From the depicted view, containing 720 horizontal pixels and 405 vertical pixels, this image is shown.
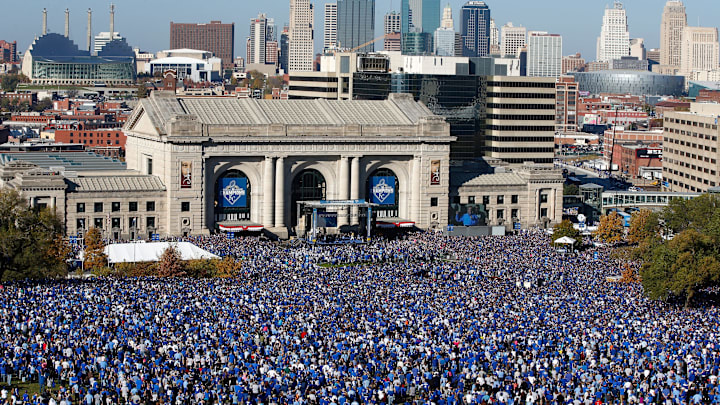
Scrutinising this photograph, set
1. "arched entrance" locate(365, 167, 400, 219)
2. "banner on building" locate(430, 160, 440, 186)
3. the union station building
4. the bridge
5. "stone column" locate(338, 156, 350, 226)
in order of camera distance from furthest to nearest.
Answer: the bridge, "banner on building" locate(430, 160, 440, 186), "arched entrance" locate(365, 167, 400, 219), "stone column" locate(338, 156, 350, 226), the union station building

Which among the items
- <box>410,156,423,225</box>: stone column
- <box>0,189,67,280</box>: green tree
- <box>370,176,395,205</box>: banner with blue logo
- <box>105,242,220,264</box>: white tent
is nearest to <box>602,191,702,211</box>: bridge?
<box>410,156,423,225</box>: stone column

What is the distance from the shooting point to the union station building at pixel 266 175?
11494 centimetres

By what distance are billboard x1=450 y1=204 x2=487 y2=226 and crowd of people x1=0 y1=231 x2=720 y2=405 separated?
129 feet

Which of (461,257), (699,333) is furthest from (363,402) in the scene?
(461,257)

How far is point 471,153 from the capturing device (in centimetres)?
15125

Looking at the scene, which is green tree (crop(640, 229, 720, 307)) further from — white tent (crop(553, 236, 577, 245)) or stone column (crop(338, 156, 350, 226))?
stone column (crop(338, 156, 350, 226))

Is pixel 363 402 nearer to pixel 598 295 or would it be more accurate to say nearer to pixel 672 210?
pixel 598 295

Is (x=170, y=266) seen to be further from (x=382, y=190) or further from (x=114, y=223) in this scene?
(x=382, y=190)

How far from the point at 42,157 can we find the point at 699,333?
3764 inches

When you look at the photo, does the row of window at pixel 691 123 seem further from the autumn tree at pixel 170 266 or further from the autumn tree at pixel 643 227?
the autumn tree at pixel 170 266

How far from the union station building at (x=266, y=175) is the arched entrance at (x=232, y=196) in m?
0.09

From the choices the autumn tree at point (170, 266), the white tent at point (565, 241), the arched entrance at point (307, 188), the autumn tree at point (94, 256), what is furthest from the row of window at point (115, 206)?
the white tent at point (565, 241)

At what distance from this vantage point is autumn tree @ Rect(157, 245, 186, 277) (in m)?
89.2

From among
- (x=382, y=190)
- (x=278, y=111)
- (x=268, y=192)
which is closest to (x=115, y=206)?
(x=268, y=192)
